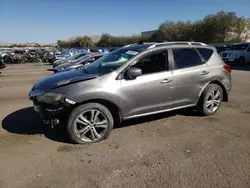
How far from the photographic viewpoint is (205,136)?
4297mm

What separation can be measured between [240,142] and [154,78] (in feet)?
6.19

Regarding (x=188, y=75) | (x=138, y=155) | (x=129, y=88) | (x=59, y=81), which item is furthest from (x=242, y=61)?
(x=59, y=81)

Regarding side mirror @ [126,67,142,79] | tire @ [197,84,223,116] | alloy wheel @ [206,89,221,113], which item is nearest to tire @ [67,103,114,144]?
side mirror @ [126,67,142,79]

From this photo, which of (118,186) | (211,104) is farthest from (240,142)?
(118,186)

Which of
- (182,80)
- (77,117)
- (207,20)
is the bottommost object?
(77,117)

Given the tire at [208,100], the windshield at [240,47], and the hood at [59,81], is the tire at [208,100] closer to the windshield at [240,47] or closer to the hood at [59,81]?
the hood at [59,81]

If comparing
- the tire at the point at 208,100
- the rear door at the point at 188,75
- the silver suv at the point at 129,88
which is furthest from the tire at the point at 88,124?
the tire at the point at 208,100

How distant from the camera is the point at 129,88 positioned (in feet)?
13.6

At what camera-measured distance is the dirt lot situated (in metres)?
2.97

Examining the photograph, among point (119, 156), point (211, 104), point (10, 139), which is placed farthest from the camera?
point (211, 104)

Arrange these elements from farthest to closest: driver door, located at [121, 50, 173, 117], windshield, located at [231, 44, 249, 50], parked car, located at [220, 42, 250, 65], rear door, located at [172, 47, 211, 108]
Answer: windshield, located at [231, 44, 249, 50]
parked car, located at [220, 42, 250, 65]
rear door, located at [172, 47, 211, 108]
driver door, located at [121, 50, 173, 117]

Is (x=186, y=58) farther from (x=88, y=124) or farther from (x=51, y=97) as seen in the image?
(x=51, y=97)

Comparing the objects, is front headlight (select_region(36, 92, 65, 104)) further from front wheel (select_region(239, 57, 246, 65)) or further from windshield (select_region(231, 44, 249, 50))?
windshield (select_region(231, 44, 249, 50))

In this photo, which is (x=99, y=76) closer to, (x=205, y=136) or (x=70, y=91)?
(x=70, y=91)
